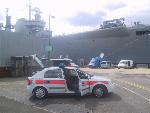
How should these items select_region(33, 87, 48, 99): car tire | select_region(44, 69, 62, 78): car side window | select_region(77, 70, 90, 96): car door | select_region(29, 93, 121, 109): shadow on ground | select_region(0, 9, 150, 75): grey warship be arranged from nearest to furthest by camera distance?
select_region(29, 93, 121, 109): shadow on ground → select_region(77, 70, 90, 96): car door → select_region(33, 87, 48, 99): car tire → select_region(44, 69, 62, 78): car side window → select_region(0, 9, 150, 75): grey warship

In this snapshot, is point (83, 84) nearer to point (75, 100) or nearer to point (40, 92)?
point (75, 100)

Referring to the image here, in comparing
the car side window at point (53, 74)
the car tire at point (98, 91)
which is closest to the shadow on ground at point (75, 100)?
the car tire at point (98, 91)

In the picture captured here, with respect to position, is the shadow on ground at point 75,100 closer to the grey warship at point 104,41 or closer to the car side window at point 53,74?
the car side window at point 53,74

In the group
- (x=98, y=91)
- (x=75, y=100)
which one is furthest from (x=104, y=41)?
(x=75, y=100)

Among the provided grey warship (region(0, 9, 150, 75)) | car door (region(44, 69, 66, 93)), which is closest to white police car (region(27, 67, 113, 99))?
car door (region(44, 69, 66, 93))

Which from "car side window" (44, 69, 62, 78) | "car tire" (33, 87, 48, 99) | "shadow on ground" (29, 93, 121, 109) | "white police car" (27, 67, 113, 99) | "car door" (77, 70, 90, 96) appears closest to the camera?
"shadow on ground" (29, 93, 121, 109)

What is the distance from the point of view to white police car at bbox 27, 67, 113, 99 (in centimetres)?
1655

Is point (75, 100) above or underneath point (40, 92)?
underneath

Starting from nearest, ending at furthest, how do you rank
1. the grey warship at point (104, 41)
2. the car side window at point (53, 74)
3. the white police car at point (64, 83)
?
the white police car at point (64, 83), the car side window at point (53, 74), the grey warship at point (104, 41)

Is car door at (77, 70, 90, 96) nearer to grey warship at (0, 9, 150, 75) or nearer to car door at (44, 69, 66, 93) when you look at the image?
car door at (44, 69, 66, 93)

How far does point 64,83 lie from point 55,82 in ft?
1.47

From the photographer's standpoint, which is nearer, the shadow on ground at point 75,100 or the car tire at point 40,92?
the shadow on ground at point 75,100

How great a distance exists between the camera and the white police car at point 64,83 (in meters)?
16.5

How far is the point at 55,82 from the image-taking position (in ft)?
54.6
